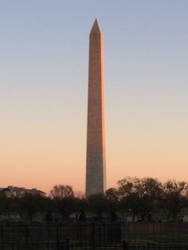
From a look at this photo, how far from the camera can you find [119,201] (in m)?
80.9

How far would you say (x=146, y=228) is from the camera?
144ft

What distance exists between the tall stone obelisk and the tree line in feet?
11.6

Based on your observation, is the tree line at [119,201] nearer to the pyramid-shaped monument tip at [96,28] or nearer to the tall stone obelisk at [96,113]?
the tall stone obelisk at [96,113]

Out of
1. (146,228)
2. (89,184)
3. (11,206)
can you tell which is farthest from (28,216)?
(146,228)

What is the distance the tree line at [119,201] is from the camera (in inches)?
3076

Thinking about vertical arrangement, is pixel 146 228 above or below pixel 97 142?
below

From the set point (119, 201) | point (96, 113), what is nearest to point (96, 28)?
point (96, 113)

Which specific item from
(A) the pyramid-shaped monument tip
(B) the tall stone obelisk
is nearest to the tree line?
(B) the tall stone obelisk

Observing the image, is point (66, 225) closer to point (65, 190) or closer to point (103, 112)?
point (103, 112)

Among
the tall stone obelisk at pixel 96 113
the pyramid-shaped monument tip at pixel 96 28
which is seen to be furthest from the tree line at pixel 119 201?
the pyramid-shaped monument tip at pixel 96 28

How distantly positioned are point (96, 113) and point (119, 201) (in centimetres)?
1270

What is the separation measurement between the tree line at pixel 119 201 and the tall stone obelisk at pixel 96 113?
3537 millimetres

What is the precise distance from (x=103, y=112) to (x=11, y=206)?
19.3 meters

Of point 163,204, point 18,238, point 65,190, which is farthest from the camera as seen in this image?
point 65,190
